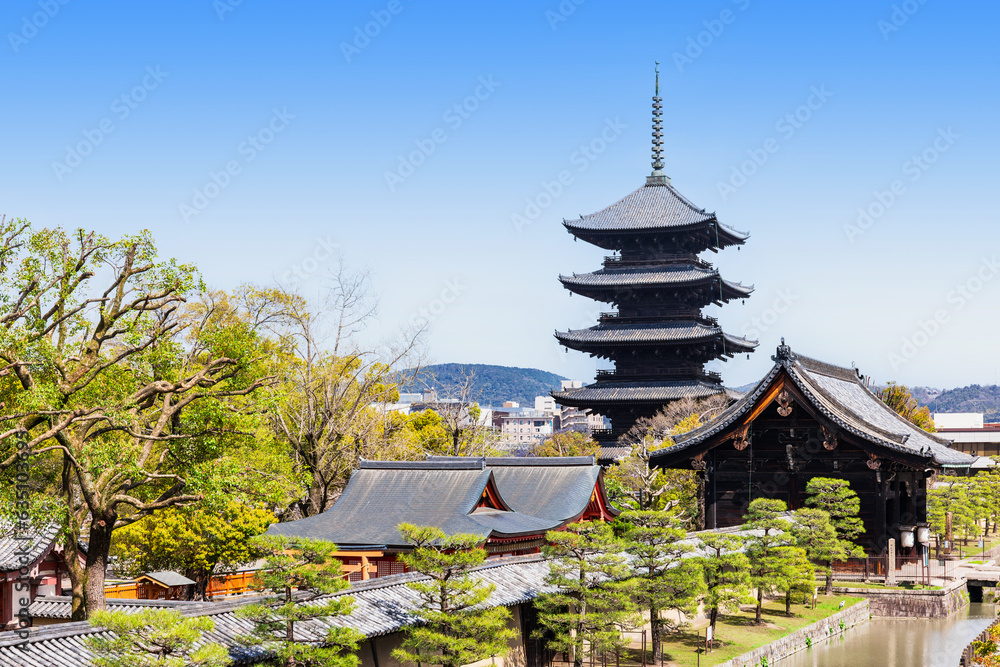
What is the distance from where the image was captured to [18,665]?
16.3 m

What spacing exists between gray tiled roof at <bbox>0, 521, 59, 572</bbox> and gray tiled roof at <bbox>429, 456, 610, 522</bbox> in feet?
50.0

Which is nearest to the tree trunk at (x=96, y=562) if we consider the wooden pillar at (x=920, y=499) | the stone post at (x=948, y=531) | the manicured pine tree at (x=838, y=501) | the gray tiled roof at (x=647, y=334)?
the manicured pine tree at (x=838, y=501)

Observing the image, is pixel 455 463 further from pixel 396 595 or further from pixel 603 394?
pixel 603 394

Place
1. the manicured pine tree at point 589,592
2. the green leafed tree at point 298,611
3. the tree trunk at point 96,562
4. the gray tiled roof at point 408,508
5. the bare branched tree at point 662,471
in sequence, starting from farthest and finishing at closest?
the bare branched tree at point 662,471 → the gray tiled roof at point 408,508 → the manicured pine tree at point 589,592 → the tree trunk at point 96,562 → the green leafed tree at point 298,611

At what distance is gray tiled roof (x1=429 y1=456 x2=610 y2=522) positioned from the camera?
3978 cm

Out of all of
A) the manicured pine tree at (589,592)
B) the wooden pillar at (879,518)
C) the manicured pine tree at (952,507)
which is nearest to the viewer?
the manicured pine tree at (589,592)

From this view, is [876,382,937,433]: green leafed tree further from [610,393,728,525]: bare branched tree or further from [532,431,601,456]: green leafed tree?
[532,431,601,456]: green leafed tree

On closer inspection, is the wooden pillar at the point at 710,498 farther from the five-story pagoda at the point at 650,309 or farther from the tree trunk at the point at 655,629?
the five-story pagoda at the point at 650,309

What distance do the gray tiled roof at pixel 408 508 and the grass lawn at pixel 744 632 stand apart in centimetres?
657

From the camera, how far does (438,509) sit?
35.1 metres

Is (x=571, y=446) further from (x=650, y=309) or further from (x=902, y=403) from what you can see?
(x=902, y=403)

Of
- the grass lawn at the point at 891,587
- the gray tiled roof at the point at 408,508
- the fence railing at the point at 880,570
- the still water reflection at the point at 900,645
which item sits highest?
the gray tiled roof at the point at 408,508

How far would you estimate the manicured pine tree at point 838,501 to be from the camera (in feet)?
125

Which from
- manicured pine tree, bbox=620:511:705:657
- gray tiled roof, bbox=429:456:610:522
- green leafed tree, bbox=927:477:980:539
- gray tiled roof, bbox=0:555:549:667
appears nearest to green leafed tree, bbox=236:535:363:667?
gray tiled roof, bbox=0:555:549:667
